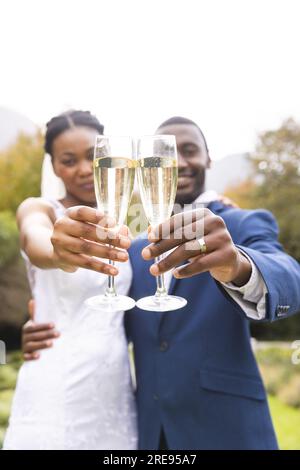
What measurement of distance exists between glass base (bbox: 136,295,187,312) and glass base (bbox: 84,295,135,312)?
38 mm

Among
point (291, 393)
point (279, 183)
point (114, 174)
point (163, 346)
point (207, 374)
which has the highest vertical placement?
point (114, 174)

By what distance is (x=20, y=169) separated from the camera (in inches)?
344

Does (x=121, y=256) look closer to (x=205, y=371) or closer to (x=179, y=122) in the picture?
(x=205, y=371)

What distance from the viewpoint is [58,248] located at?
151cm

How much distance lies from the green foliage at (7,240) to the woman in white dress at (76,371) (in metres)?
6.59

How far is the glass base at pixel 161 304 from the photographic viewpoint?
153 centimetres

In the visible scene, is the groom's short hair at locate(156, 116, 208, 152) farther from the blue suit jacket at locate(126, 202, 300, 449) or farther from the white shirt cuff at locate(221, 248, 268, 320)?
the white shirt cuff at locate(221, 248, 268, 320)

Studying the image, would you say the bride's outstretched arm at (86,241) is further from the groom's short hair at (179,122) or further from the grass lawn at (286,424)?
the grass lawn at (286,424)

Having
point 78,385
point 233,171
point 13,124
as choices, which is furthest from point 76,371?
point 13,124

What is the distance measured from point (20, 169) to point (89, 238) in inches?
303

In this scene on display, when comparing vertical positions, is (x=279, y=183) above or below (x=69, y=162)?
below

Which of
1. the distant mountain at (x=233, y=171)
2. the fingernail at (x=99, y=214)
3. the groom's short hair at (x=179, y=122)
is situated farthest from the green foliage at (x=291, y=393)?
the fingernail at (x=99, y=214)

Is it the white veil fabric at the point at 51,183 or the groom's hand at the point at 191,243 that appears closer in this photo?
the groom's hand at the point at 191,243
